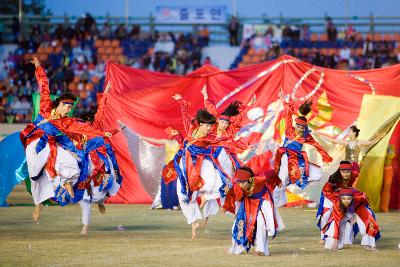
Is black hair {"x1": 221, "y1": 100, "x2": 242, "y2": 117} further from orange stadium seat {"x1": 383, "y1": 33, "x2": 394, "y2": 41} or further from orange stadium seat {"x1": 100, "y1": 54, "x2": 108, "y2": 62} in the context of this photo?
orange stadium seat {"x1": 100, "y1": 54, "x2": 108, "y2": 62}

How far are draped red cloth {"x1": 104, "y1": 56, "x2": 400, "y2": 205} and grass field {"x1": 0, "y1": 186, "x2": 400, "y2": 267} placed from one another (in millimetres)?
2670

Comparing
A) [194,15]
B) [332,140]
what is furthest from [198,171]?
Result: [194,15]

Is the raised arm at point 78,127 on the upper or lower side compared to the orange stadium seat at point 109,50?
upper

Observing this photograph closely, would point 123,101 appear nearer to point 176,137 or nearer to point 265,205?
point 176,137

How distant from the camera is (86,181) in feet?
46.7

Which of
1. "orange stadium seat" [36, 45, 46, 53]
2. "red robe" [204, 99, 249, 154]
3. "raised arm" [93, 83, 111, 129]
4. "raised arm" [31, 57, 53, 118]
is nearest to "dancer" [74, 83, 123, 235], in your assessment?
"raised arm" [93, 83, 111, 129]

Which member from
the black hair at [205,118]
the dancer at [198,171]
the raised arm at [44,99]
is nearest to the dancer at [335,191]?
the dancer at [198,171]

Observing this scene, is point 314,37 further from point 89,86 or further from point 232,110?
point 232,110

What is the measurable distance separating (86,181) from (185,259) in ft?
10.9

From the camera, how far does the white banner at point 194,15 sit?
3647 cm

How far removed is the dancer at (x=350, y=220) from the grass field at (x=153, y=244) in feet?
0.52

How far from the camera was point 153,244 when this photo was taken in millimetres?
12773

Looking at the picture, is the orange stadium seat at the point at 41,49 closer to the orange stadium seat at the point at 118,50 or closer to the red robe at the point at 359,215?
the orange stadium seat at the point at 118,50

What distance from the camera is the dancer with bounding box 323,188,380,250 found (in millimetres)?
12547
